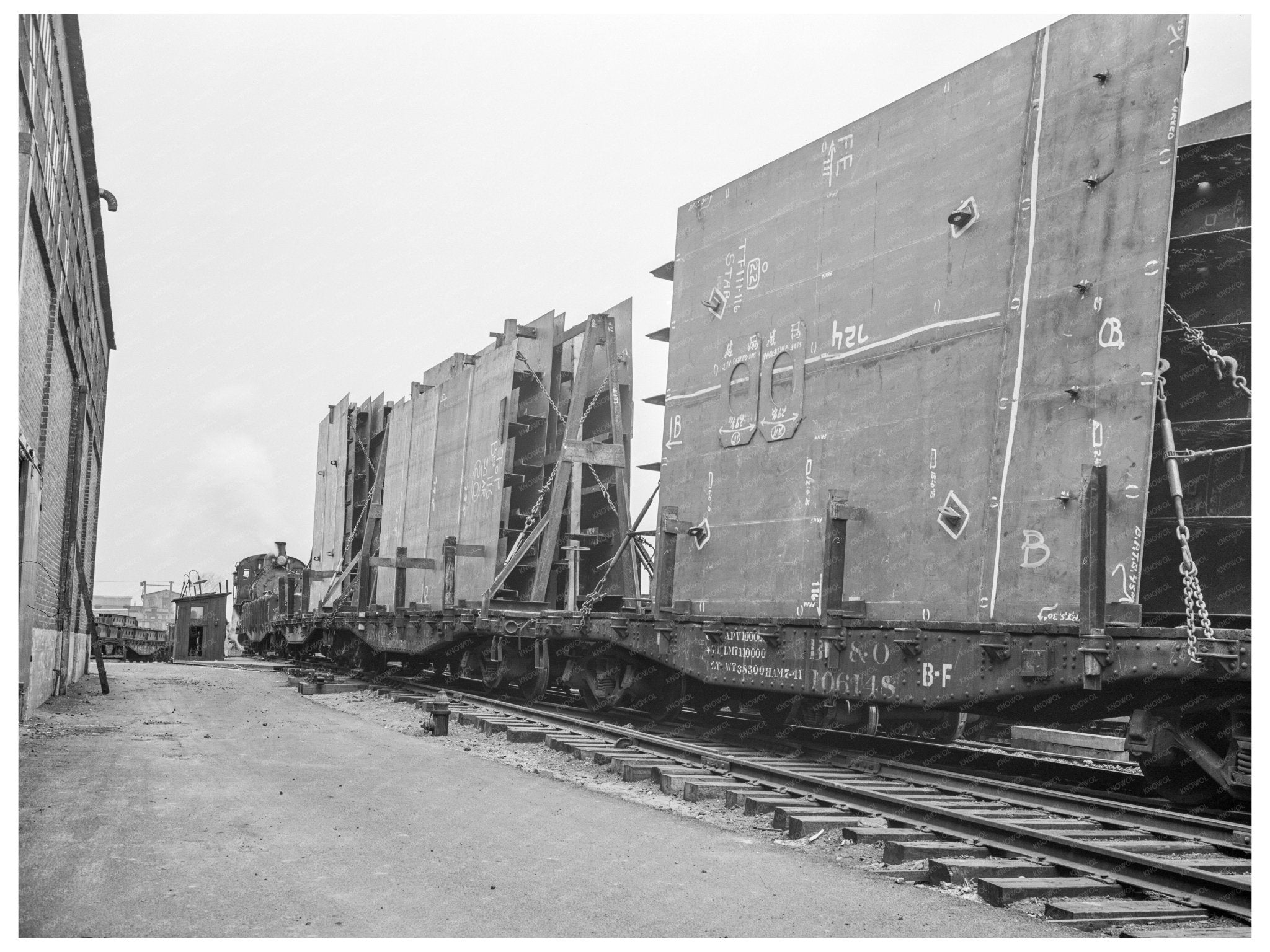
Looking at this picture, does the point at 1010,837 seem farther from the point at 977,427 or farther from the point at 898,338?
the point at 898,338

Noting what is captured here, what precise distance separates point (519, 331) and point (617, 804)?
11.5m

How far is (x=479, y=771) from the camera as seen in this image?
9.67 metres

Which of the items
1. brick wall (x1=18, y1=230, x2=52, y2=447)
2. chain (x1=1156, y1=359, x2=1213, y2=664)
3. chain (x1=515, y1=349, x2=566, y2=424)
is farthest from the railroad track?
chain (x1=515, y1=349, x2=566, y2=424)

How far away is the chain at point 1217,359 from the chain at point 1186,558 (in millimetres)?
291

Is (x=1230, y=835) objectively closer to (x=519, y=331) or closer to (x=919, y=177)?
(x=919, y=177)

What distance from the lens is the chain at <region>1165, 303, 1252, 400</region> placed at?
807 cm

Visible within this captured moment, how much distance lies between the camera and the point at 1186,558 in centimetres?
725

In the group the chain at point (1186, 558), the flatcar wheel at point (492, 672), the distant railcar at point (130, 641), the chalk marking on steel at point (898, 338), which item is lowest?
the distant railcar at point (130, 641)

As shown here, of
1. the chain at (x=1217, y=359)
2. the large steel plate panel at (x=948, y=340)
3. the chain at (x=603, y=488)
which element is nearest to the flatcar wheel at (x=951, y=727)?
the large steel plate panel at (x=948, y=340)

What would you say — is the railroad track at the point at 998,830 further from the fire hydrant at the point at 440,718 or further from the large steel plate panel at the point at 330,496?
the large steel plate panel at the point at 330,496

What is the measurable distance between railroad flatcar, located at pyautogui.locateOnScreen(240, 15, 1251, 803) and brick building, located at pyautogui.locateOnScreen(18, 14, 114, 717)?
6418mm

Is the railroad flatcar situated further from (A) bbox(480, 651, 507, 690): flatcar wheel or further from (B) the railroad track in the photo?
(A) bbox(480, 651, 507, 690): flatcar wheel

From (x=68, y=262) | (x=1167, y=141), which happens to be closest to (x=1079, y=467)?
(x=1167, y=141)

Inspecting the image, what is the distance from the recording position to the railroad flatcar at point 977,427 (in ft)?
26.3
